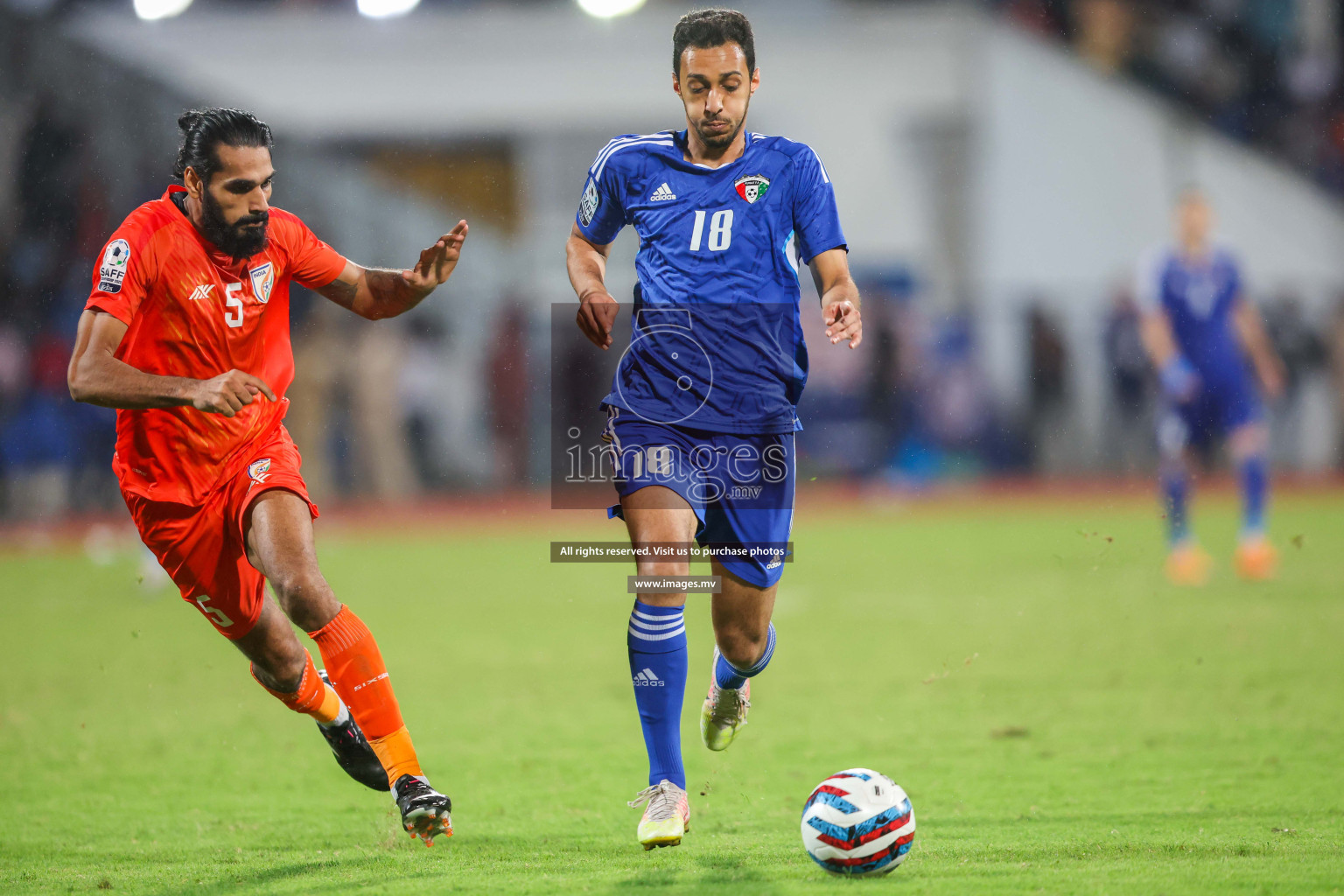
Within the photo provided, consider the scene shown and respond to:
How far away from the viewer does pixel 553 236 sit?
2330 cm

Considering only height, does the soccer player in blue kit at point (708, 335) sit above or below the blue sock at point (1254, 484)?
above

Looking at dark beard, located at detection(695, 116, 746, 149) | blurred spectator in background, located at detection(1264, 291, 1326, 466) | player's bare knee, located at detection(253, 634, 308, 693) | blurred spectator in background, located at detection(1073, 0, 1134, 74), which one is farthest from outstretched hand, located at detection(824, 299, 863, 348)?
blurred spectator in background, located at detection(1073, 0, 1134, 74)

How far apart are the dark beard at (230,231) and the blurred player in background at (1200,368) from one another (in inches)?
305

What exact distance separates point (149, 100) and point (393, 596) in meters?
6.79

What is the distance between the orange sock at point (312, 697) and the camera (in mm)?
4828

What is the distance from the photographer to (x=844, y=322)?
4.26 m

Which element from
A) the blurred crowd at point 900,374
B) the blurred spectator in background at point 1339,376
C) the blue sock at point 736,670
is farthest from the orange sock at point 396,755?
the blurred spectator in background at point 1339,376

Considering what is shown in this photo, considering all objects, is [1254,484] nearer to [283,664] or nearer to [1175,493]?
[1175,493]

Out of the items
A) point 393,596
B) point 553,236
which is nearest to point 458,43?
point 553,236

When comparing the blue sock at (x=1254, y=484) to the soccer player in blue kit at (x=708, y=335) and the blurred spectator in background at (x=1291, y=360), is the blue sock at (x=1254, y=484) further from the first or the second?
the blurred spectator in background at (x=1291, y=360)

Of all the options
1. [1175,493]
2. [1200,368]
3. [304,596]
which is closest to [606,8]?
[1200,368]

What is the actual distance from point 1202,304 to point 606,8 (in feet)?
49.8

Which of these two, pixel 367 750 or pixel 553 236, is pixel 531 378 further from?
pixel 367 750

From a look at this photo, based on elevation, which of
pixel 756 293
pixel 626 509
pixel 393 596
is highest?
pixel 756 293
